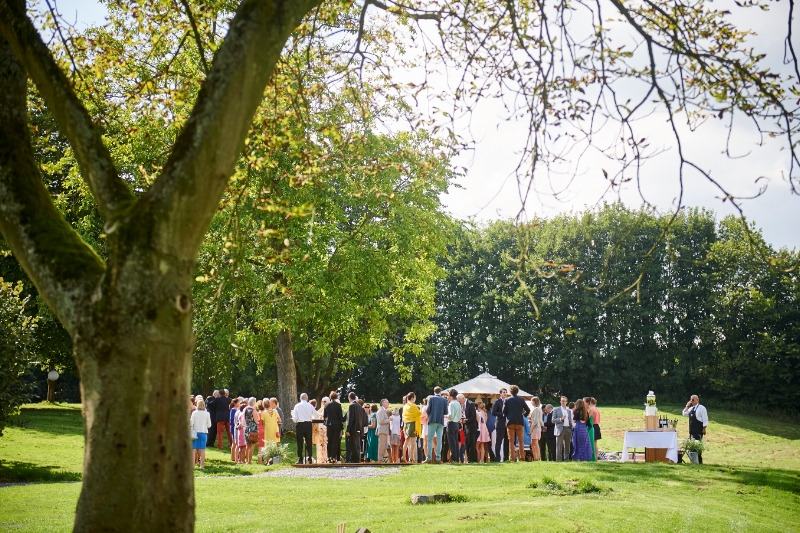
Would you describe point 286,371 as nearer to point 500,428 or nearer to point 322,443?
point 322,443

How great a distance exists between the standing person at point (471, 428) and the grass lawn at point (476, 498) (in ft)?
9.46

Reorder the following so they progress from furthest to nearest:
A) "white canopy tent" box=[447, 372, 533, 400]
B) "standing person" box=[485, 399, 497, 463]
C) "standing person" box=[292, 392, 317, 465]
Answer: "white canopy tent" box=[447, 372, 533, 400]
"standing person" box=[485, 399, 497, 463]
"standing person" box=[292, 392, 317, 465]

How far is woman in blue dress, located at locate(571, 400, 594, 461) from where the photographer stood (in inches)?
856

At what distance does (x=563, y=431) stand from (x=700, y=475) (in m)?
5.51

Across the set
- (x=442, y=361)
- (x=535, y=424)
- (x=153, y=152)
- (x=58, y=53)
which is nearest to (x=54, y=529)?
(x=58, y=53)

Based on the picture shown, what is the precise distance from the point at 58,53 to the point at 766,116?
8392 millimetres

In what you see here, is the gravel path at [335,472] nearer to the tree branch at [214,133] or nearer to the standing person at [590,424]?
the standing person at [590,424]

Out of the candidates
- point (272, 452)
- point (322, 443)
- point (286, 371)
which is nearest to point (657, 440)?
point (322, 443)

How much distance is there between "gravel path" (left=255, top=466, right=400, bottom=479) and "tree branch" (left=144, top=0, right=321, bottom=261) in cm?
1342

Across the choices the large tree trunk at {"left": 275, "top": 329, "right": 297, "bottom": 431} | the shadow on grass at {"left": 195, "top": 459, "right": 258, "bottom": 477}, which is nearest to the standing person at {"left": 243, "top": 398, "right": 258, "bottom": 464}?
the shadow on grass at {"left": 195, "top": 459, "right": 258, "bottom": 477}

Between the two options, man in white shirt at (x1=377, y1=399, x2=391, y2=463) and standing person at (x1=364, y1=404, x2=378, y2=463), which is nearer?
man in white shirt at (x1=377, y1=399, x2=391, y2=463)

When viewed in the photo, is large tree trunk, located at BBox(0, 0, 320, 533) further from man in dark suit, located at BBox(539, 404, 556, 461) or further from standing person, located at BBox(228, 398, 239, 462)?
man in dark suit, located at BBox(539, 404, 556, 461)

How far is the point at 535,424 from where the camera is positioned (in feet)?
73.5

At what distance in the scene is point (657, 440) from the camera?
69.9ft
